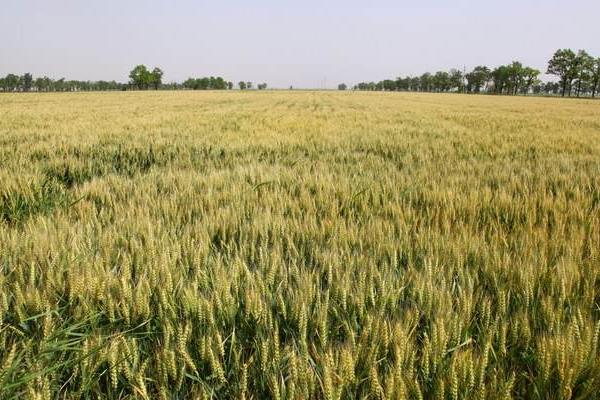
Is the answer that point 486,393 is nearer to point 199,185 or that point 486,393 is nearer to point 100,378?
point 100,378

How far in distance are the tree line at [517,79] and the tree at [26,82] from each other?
134930 mm

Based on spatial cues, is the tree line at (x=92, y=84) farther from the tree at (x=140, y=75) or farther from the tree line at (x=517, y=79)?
the tree line at (x=517, y=79)

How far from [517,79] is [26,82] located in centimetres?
15883

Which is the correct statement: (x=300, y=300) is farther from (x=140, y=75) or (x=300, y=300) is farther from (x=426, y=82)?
(x=426, y=82)

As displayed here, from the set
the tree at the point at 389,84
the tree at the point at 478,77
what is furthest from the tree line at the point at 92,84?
the tree at the point at 478,77

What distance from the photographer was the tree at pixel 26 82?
135163 millimetres

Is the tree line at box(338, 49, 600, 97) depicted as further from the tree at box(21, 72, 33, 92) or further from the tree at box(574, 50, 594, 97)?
the tree at box(21, 72, 33, 92)

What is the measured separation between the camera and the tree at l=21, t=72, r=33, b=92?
13516cm

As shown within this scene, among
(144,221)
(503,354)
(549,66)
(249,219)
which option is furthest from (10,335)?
(549,66)

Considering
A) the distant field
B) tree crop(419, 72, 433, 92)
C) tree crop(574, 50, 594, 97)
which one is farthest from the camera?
tree crop(419, 72, 433, 92)

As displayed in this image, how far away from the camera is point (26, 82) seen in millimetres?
135500

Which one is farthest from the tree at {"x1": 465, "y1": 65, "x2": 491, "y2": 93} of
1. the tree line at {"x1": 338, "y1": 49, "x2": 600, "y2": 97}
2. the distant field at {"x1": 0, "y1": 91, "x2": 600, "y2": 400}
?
the distant field at {"x1": 0, "y1": 91, "x2": 600, "y2": 400}

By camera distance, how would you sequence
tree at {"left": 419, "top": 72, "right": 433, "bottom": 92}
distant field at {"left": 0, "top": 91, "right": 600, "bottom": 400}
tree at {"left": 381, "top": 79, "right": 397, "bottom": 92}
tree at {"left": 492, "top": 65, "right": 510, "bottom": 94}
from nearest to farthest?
distant field at {"left": 0, "top": 91, "right": 600, "bottom": 400} → tree at {"left": 492, "top": 65, "right": 510, "bottom": 94} → tree at {"left": 419, "top": 72, "right": 433, "bottom": 92} → tree at {"left": 381, "top": 79, "right": 397, "bottom": 92}

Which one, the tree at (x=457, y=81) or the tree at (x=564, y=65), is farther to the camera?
the tree at (x=457, y=81)
